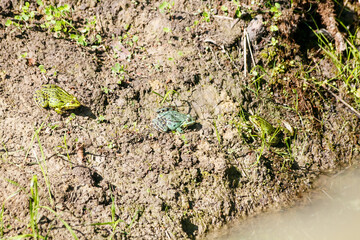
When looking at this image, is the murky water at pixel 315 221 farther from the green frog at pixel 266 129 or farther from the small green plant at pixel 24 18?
the small green plant at pixel 24 18

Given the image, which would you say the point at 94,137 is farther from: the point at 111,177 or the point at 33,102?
the point at 33,102

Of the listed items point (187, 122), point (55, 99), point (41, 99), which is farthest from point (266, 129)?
point (41, 99)

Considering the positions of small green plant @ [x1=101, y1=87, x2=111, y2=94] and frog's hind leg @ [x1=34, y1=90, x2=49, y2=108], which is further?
small green plant @ [x1=101, y1=87, x2=111, y2=94]

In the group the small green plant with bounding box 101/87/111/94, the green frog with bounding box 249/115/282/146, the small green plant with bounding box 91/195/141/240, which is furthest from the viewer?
the green frog with bounding box 249/115/282/146

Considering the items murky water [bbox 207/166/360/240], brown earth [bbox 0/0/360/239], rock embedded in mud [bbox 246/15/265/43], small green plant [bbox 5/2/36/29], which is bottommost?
murky water [bbox 207/166/360/240]

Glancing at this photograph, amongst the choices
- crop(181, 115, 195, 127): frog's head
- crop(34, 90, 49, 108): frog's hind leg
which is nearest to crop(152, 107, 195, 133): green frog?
crop(181, 115, 195, 127): frog's head

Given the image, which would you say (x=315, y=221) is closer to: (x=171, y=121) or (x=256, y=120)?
(x=256, y=120)

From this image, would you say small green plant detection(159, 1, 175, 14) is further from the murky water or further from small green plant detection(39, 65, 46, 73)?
the murky water

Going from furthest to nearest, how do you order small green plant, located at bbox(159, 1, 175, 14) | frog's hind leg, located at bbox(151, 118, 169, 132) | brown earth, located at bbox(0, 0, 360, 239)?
1. small green plant, located at bbox(159, 1, 175, 14)
2. frog's hind leg, located at bbox(151, 118, 169, 132)
3. brown earth, located at bbox(0, 0, 360, 239)
